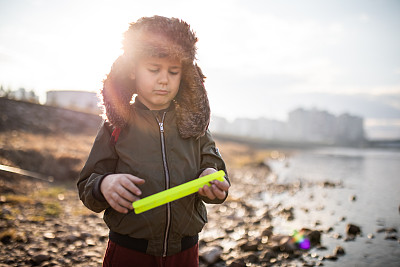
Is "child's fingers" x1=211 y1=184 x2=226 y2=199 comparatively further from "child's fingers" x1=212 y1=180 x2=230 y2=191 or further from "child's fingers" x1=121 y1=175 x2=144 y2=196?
"child's fingers" x1=121 y1=175 x2=144 y2=196

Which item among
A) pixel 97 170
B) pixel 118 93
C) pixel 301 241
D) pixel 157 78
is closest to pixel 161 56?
pixel 157 78

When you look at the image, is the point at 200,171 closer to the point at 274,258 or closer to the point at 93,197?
the point at 93,197

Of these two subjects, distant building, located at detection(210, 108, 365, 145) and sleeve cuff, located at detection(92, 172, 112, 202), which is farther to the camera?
distant building, located at detection(210, 108, 365, 145)

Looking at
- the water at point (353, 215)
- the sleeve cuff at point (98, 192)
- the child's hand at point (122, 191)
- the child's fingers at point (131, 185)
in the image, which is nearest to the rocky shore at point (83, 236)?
the water at point (353, 215)

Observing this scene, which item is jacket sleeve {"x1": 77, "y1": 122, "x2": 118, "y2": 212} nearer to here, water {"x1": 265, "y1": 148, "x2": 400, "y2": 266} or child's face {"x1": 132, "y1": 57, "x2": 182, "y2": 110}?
child's face {"x1": 132, "y1": 57, "x2": 182, "y2": 110}

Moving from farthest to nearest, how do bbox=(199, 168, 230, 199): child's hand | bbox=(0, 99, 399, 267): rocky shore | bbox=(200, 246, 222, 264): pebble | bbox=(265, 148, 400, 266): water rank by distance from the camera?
bbox=(265, 148, 400, 266): water, bbox=(200, 246, 222, 264): pebble, bbox=(0, 99, 399, 267): rocky shore, bbox=(199, 168, 230, 199): child's hand

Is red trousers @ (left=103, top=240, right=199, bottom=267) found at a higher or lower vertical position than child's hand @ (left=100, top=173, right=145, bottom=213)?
lower

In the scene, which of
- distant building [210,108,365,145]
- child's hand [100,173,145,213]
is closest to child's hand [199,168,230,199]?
child's hand [100,173,145,213]

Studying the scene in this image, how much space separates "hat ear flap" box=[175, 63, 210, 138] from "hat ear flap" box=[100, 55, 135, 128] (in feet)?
1.34

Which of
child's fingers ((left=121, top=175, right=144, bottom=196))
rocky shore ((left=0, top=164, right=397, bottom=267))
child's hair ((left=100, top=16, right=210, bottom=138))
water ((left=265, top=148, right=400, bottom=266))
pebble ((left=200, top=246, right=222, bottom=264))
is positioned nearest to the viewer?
child's fingers ((left=121, top=175, right=144, bottom=196))

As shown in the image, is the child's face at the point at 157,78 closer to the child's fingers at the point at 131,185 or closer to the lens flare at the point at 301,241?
the child's fingers at the point at 131,185

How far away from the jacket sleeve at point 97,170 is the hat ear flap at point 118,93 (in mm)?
107

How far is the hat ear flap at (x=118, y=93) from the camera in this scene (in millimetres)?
1942

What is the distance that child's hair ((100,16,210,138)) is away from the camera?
1.94m
